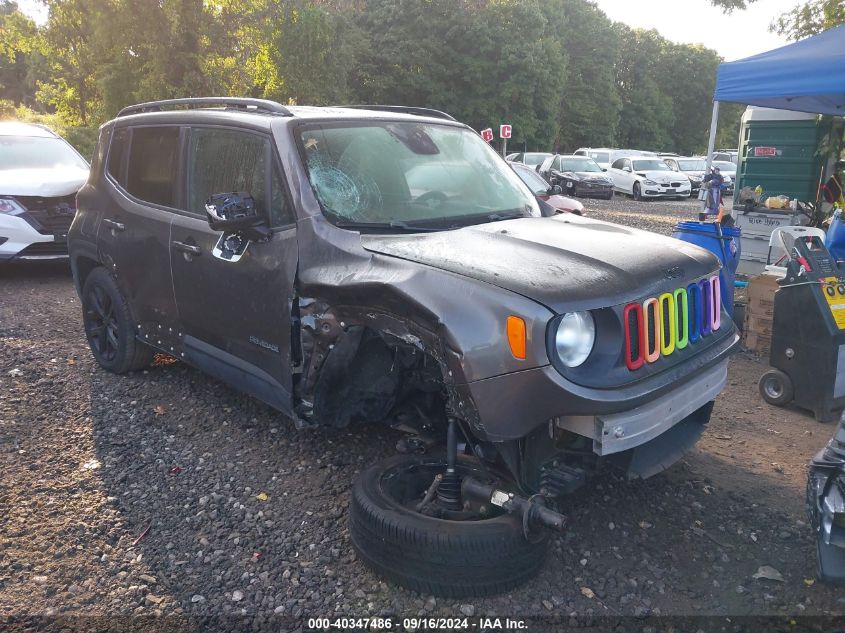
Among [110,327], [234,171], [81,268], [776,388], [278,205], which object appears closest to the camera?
[278,205]

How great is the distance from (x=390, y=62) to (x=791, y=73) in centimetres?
2971

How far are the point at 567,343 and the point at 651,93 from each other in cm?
5497

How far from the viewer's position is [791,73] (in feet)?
23.7

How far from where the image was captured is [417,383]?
10.8 feet

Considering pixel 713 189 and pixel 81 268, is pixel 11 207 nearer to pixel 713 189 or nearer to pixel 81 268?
pixel 81 268

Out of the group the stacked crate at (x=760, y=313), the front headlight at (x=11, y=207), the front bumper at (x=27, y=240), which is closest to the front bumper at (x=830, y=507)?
the stacked crate at (x=760, y=313)

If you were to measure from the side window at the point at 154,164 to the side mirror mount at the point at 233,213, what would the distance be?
1030mm

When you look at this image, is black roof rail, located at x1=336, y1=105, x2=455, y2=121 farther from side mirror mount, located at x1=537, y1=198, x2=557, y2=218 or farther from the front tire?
the front tire

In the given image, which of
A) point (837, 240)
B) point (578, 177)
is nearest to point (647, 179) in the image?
point (578, 177)

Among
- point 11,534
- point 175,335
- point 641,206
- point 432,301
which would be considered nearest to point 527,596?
point 432,301

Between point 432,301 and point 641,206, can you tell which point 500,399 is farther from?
point 641,206

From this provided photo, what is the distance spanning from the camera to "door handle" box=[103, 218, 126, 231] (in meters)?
4.79

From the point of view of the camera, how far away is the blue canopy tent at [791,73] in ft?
22.5

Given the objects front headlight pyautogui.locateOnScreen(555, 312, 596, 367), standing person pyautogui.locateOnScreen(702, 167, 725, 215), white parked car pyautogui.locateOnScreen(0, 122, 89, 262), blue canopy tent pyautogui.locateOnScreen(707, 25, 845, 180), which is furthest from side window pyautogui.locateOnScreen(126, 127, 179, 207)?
standing person pyautogui.locateOnScreen(702, 167, 725, 215)
